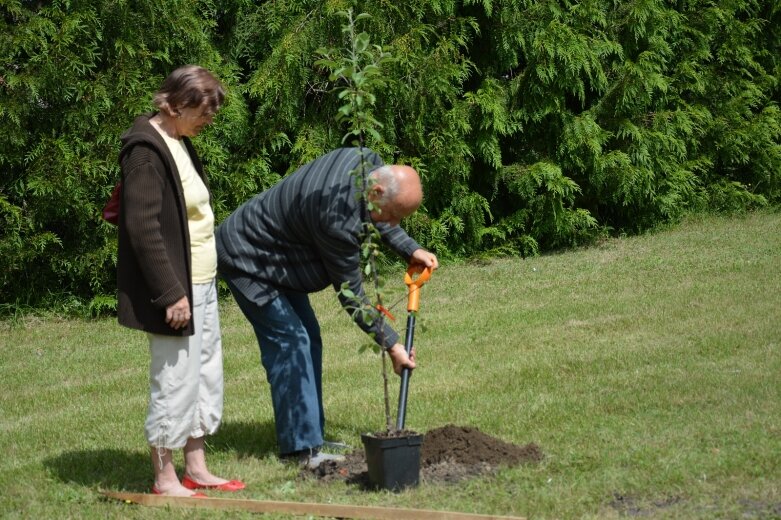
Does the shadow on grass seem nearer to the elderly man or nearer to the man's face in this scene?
the elderly man

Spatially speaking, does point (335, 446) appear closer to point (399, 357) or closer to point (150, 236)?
point (399, 357)

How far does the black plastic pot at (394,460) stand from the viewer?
4391mm

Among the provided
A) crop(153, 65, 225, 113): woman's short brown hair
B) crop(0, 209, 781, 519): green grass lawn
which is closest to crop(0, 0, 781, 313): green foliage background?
crop(0, 209, 781, 519): green grass lawn

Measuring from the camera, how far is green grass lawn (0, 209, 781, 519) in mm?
4426

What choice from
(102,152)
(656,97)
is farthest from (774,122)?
(102,152)

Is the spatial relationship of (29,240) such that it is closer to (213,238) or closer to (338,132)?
(338,132)

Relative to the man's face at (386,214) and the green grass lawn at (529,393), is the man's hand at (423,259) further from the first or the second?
the man's face at (386,214)

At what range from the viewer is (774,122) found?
1212 cm

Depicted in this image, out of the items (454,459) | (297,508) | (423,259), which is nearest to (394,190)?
(423,259)

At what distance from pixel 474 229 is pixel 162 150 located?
687 centimetres

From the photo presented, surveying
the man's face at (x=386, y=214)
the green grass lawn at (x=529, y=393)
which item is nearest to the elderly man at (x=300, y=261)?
the man's face at (x=386, y=214)

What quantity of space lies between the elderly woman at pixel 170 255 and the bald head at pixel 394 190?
75 centimetres

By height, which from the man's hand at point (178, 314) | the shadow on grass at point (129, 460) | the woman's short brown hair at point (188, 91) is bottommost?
A: the shadow on grass at point (129, 460)

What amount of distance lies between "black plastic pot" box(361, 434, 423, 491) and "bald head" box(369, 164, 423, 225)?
38.8 inches
